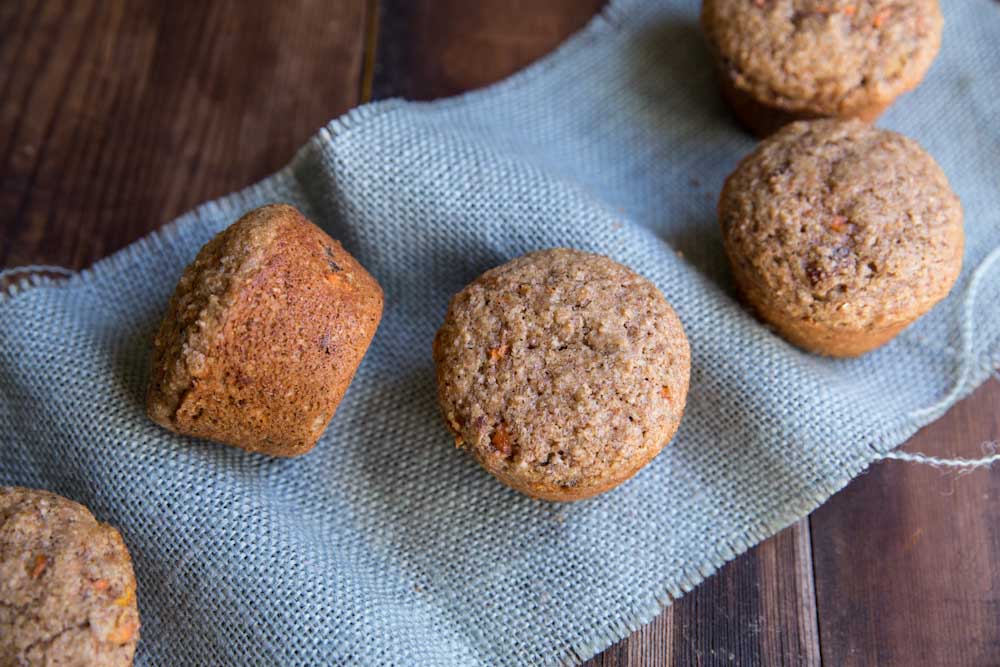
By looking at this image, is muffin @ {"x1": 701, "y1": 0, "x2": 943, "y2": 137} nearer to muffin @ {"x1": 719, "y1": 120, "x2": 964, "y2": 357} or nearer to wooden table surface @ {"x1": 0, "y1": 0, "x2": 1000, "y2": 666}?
muffin @ {"x1": 719, "y1": 120, "x2": 964, "y2": 357}

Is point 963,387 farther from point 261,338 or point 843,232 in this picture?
point 261,338

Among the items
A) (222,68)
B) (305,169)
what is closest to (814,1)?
(305,169)

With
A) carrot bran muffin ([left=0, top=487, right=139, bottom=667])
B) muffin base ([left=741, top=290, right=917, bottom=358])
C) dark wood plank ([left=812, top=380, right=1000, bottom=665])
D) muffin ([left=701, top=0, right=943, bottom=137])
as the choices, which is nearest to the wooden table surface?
dark wood plank ([left=812, top=380, right=1000, bottom=665])

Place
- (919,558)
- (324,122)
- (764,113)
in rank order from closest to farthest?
1. (919,558)
2. (764,113)
3. (324,122)

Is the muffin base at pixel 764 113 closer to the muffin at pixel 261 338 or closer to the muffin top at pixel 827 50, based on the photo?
the muffin top at pixel 827 50

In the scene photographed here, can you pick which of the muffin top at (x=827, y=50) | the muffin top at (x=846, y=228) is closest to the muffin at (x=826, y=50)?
the muffin top at (x=827, y=50)

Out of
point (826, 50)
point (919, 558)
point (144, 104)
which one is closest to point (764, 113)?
point (826, 50)
